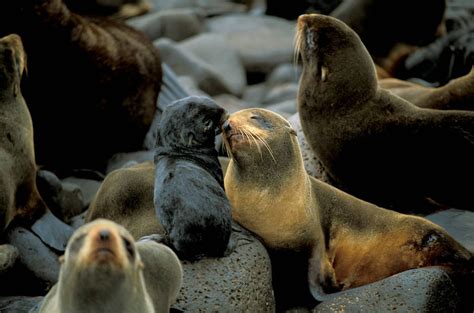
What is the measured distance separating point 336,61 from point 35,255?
2362 millimetres

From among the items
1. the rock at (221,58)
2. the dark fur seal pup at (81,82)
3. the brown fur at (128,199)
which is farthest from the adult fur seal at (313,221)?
the rock at (221,58)

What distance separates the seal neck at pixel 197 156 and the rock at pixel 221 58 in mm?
5932

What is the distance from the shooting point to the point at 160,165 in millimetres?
4902

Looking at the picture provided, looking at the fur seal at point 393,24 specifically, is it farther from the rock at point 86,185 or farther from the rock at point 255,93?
the rock at point 86,185

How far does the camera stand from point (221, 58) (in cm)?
1154

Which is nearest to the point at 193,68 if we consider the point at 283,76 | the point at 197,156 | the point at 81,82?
the point at 283,76

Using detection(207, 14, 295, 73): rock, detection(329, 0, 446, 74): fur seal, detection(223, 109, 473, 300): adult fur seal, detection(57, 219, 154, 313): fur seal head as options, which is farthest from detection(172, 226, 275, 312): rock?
detection(207, 14, 295, 73): rock

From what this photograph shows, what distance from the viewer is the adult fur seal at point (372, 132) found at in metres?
6.45

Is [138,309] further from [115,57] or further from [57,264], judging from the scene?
[115,57]

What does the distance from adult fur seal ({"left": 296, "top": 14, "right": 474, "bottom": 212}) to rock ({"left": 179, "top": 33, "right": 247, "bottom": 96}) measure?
4.40 meters

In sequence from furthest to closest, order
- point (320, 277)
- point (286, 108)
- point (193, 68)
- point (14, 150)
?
point (193, 68)
point (286, 108)
point (14, 150)
point (320, 277)

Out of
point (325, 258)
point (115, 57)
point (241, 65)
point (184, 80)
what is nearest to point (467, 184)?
point (325, 258)

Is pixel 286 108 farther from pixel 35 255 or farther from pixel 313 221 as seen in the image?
pixel 313 221

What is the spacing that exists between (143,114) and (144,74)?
37 centimetres
